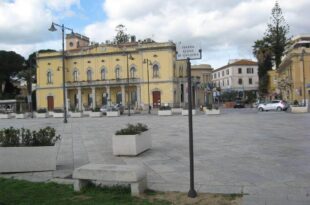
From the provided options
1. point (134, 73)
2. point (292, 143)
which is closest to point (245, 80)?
point (134, 73)

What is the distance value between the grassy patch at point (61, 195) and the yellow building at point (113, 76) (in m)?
69.7

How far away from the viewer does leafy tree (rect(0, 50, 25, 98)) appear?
97.6 m

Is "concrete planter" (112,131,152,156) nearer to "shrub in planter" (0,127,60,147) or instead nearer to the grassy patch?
"shrub in planter" (0,127,60,147)

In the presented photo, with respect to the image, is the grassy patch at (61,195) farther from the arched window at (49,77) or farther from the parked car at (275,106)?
the arched window at (49,77)

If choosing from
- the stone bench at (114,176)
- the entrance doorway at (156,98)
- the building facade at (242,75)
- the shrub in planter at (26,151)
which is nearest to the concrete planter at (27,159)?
the shrub in planter at (26,151)

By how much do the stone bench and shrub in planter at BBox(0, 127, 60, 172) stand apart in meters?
2.40

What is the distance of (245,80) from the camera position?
426 feet

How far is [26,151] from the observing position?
9.44 m

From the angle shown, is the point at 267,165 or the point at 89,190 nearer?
the point at 89,190

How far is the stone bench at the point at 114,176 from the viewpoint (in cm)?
684

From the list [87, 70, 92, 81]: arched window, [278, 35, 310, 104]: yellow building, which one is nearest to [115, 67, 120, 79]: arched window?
[87, 70, 92, 81]: arched window

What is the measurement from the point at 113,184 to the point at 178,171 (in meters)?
2.04

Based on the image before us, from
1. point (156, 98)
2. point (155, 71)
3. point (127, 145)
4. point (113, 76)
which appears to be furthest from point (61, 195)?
point (113, 76)

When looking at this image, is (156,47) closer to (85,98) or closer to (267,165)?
(85,98)
